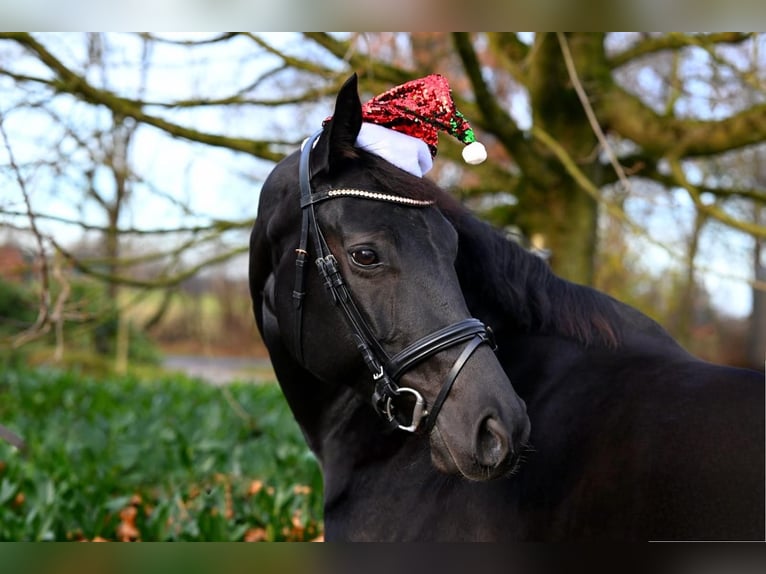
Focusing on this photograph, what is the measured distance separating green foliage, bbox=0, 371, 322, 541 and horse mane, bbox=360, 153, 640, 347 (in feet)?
8.05

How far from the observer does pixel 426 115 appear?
241 cm

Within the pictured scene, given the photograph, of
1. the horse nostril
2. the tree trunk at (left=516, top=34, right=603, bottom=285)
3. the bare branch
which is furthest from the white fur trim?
the tree trunk at (left=516, top=34, right=603, bottom=285)

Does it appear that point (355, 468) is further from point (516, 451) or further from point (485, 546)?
point (516, 451)

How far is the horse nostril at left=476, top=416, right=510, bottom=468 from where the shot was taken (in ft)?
6.21

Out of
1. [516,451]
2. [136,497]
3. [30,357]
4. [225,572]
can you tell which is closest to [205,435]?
[136,497]

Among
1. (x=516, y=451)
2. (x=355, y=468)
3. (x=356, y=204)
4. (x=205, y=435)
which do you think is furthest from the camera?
(x=205, y=435)

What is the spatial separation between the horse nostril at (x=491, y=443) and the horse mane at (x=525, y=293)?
64 cm

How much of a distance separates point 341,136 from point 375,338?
2.15 ft

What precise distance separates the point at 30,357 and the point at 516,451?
13927mm

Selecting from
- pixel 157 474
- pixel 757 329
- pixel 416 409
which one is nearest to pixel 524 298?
pixel 416 409

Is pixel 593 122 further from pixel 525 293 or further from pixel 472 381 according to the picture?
pixel 472 381

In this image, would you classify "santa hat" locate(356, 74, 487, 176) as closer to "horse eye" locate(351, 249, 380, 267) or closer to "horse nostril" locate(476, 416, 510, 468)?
"horse eye" locate(351, 249, 380, 267)
